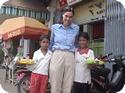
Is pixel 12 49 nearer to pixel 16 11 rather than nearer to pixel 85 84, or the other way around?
pixel 16 11

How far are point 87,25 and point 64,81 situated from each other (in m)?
5.28

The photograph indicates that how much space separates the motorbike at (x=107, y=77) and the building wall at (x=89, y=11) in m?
3.26

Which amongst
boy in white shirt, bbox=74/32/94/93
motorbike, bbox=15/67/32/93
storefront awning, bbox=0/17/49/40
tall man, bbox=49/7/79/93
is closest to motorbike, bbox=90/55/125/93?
boy in white shirt, bbox=74/32/94/93

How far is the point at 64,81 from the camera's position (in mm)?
Answer: 4176

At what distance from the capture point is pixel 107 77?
→ 5086 mm

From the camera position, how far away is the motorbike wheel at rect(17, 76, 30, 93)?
5988 millimetres

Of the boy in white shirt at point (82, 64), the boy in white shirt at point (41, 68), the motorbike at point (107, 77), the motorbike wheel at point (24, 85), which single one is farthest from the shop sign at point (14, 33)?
the boy in white shirt at point (82, 64)

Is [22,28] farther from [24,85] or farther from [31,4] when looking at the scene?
[24,85]

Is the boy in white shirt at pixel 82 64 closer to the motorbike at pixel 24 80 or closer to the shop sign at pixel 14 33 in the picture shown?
the motorbike at pixel 24 80

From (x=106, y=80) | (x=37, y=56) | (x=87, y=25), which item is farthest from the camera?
(x=87, y=25)

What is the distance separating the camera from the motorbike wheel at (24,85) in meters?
5.99

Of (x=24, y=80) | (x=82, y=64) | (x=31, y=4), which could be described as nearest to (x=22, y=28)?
(x=31, y=4)

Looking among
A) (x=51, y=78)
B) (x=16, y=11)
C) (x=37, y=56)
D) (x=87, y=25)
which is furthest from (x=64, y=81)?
(x=16, y=11)

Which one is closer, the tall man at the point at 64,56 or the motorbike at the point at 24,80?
the tall man at the point at 64,56
